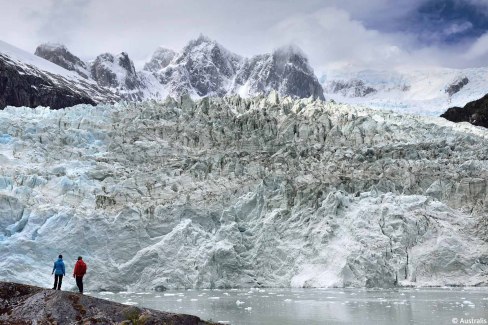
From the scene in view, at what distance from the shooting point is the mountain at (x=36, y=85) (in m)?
79.4

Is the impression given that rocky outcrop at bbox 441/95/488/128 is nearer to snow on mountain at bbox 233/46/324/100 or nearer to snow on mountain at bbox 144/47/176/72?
snow on mountain at bbox 233/46/324/100

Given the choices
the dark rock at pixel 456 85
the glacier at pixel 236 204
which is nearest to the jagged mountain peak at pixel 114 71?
the dark rock at pixel 456 85

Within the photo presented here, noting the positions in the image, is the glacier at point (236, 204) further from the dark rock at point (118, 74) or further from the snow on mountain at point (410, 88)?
the dark rock at point (118, 74)

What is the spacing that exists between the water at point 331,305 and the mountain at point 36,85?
218 feet

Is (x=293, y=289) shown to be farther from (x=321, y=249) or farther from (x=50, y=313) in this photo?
(x=50, y=313)

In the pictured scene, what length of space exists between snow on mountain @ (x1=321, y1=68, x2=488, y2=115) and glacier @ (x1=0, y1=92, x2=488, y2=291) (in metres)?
35.1

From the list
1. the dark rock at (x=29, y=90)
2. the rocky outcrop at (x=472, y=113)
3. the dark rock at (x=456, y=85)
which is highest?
the dark rock at (x=29, y=90)

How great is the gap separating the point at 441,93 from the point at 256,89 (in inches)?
1342

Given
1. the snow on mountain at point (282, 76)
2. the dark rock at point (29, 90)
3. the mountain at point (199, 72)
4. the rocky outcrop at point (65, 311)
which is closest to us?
the rocky outcrop at point (65, 311)

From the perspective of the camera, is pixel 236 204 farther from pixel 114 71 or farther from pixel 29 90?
pixel 114 71

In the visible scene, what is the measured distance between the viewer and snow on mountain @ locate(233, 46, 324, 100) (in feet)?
328

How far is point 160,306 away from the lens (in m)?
15.0

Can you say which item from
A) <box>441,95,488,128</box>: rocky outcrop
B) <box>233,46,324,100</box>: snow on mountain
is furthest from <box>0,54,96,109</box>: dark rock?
<box>441,95,488,128</box>: rocky outcrop

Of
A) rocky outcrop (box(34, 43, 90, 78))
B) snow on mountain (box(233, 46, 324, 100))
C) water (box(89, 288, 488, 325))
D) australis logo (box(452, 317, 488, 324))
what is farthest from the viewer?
rocky outcrop (box(34, 43, 90, 78))
